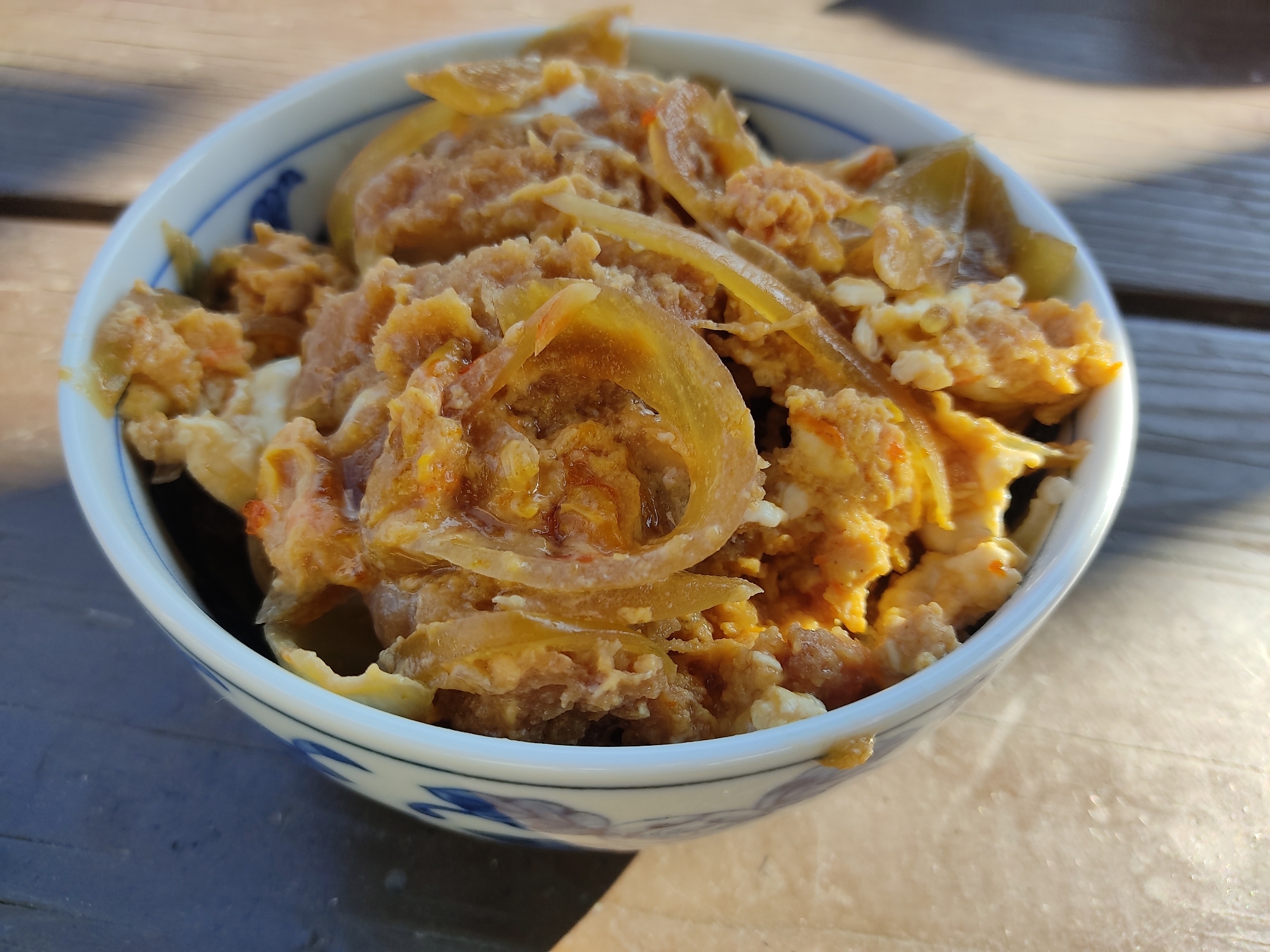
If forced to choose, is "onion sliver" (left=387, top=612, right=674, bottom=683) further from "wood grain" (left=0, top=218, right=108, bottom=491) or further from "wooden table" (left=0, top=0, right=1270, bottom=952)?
"wood grain" (left=0, top=218, right=108, bottom=491)

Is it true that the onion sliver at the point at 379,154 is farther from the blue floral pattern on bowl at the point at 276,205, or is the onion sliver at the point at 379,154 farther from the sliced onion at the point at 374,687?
the sliced onion at the point at 374,687

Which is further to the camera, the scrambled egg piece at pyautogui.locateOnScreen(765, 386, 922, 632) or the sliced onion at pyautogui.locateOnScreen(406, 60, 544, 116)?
the sliced onion at pyautogui.locateOnScreen(406, 60, 544, 116)

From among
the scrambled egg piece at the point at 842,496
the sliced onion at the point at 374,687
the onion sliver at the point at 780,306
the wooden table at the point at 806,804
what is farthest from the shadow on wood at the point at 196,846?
the onion sliver at the point at 780,306

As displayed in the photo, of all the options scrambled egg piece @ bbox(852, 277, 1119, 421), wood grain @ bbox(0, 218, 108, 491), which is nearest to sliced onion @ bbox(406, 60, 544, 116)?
scrambled egg piece @ bbox(852, 277, 1119, 421)

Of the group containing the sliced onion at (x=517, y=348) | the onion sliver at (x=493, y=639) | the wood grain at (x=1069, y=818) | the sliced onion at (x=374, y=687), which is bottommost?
the wood grain at (x=1069, y=818)

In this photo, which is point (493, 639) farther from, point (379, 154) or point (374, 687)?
point (379, 154)

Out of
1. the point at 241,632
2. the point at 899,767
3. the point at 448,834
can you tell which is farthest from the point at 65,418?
the point at 899,767

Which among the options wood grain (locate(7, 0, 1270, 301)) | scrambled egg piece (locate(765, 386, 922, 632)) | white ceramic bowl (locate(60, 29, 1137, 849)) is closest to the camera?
white ceramic bowl (locate(60, 29, 1137, 849))
